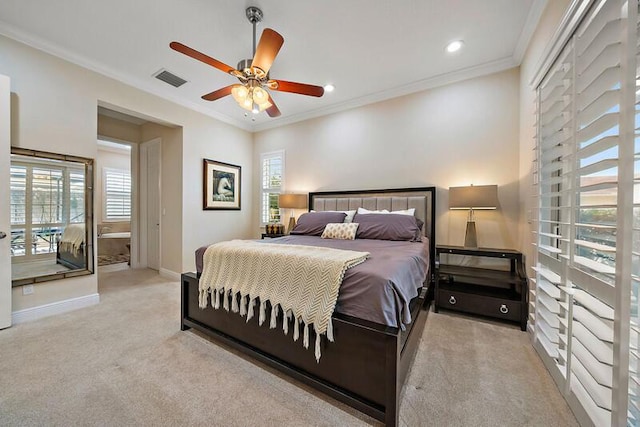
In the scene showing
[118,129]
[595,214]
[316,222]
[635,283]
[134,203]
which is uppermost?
[118,129]

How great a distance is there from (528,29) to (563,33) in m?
1.04

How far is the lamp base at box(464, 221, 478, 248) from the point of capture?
9.50 ft

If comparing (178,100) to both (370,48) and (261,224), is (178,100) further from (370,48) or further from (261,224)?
(370,48)

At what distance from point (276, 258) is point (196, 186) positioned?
3128mm

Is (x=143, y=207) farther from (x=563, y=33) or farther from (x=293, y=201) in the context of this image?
(x=563, y=33)

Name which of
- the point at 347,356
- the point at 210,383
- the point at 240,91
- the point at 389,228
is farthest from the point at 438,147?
the point at 210,383

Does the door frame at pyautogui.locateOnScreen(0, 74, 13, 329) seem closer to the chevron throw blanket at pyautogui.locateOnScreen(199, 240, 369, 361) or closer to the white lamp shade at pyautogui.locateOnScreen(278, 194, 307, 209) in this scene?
the chevron throw blanket at pyautogui.locateOnScreen(199, 240, 369, 361)

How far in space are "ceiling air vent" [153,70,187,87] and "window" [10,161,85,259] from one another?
1.54m

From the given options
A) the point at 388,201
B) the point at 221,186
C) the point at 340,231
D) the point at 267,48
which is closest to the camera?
the point at 267,48

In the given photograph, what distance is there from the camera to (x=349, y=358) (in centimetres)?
141

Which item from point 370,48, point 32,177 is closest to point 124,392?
point 32,177

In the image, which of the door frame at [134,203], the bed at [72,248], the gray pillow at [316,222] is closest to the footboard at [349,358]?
the gray pillow at [316,222]

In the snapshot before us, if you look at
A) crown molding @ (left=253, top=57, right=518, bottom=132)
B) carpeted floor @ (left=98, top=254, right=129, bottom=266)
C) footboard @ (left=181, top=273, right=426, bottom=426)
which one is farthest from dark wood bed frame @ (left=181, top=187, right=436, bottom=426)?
carpeted floor @ (left=98, top=254, right=129, bottom=266)

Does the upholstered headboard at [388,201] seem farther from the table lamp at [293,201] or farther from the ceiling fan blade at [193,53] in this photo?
the ceiling fan blade at [193,53]
